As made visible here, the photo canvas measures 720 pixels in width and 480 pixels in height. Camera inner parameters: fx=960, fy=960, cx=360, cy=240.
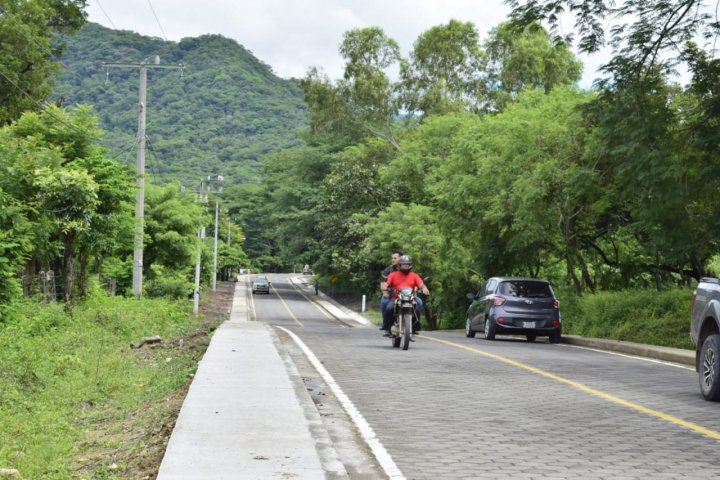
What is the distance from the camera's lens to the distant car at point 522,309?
24.9 metres

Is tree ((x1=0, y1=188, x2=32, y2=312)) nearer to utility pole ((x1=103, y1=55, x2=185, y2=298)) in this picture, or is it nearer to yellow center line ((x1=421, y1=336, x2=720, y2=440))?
yellow center line ((x1=421, y1=336, x2=720, y2=440))

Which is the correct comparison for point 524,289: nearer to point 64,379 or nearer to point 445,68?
point 64,379

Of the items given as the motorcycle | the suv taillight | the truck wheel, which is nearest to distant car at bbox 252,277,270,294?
the suv taillight

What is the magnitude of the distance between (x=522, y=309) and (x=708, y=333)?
12.9 meters

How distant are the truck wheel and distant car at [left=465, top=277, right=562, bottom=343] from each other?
1289 centimetres

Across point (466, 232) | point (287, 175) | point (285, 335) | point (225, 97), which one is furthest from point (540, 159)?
point (225, 97)

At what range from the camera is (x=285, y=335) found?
23875 millimetres

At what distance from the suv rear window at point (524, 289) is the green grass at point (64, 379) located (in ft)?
31.0

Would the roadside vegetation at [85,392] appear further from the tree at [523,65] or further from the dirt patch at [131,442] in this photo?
the tree at [523,65]

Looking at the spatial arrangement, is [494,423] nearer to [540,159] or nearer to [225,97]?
[540,159]

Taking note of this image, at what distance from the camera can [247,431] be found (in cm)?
830

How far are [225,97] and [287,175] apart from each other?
220 feet

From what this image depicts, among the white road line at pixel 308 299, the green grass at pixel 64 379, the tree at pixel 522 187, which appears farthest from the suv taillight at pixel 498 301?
the white road line at pixel 308 299

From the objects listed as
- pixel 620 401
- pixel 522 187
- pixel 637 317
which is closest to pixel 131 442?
pixel 620 401
